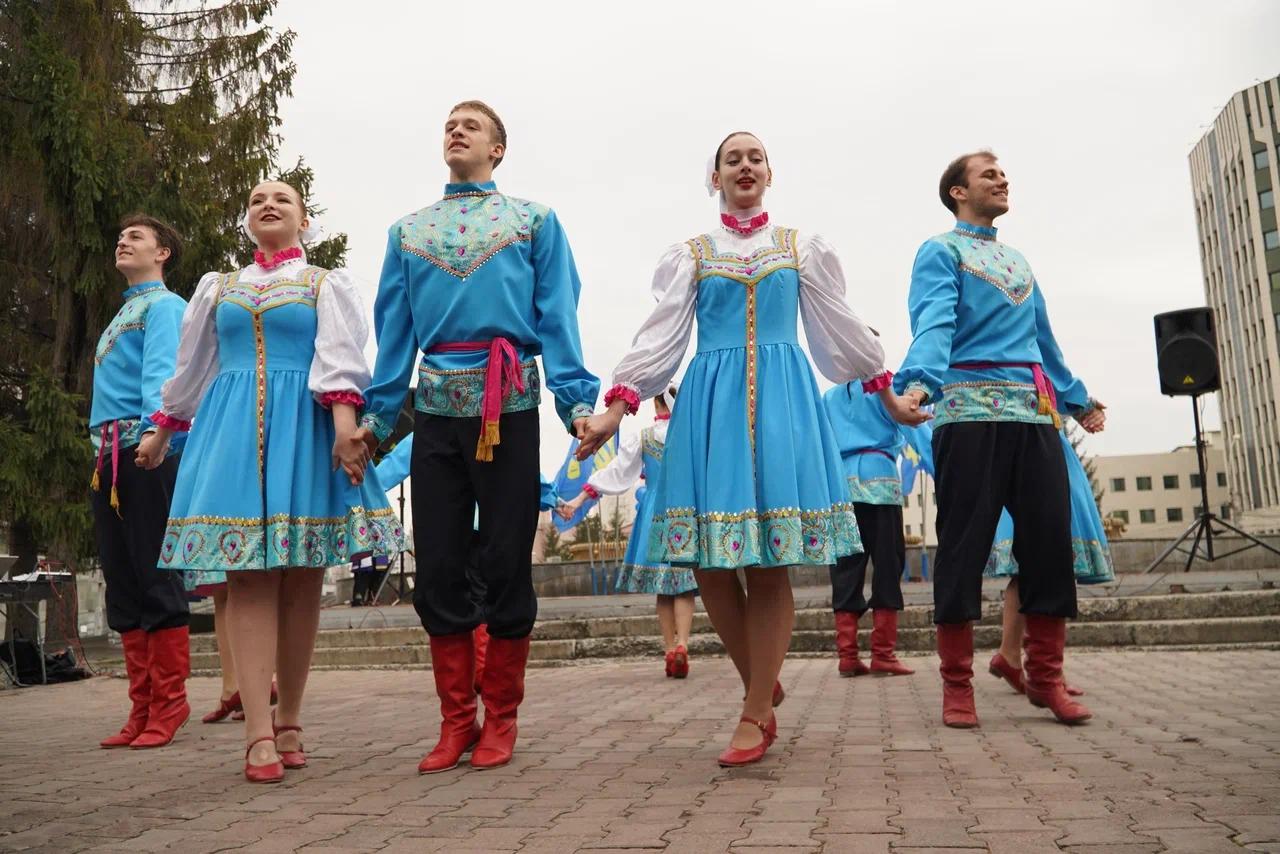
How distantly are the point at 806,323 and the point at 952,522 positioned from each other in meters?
1.12

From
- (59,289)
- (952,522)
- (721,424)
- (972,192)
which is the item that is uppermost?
(59,289)

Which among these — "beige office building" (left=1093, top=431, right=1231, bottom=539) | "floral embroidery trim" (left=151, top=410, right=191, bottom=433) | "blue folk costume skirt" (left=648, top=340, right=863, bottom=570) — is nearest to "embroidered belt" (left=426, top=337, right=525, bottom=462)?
"blue folk costume skirt" (left=648, top=340, right=863, bottom=570)

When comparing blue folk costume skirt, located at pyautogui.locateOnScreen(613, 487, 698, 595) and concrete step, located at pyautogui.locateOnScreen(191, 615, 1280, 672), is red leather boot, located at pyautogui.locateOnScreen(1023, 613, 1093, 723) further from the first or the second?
concrete step, located at pyautogui.locateOnScreen(191, 615, 1280, 672)

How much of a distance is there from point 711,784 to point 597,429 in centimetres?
121

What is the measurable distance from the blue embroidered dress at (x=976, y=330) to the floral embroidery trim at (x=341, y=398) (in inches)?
84.0

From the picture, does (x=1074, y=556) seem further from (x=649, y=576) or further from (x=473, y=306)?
(x=649, y=576)

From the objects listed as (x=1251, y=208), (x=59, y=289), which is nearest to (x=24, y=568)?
(x=59, y=289)

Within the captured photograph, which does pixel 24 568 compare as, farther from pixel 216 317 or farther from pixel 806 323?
pixel 806 323

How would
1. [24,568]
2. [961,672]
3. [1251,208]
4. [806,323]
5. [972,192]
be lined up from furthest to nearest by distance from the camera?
1. [1251,208]
2. [24,568]
3. [972,192]
4. [961,672]
5. [806,323]

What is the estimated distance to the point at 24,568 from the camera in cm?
1598

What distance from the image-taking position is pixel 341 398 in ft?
14.5

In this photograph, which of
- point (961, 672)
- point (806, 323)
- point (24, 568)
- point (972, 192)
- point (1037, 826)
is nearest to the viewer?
point (1037, 826)

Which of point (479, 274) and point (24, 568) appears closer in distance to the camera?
point (479, 274)

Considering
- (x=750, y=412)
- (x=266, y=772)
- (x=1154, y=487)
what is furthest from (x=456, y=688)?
(x=1154, y=487)
